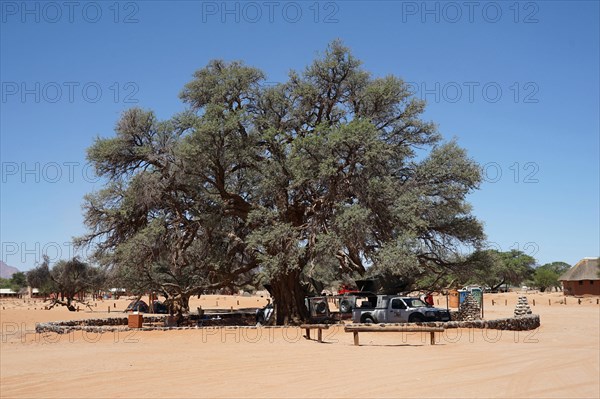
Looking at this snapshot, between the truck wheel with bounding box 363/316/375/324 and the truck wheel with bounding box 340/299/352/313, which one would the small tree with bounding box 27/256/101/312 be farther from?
the truck wheel with bounding box 363/316/375/324

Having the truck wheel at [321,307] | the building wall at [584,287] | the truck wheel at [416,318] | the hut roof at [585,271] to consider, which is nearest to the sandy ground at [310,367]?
the truck wheel at [416,318]

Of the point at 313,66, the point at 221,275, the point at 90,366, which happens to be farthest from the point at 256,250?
the point at 90,366

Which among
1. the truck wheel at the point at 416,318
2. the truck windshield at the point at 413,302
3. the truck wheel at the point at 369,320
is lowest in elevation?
the truck wheel at the point at 369,320

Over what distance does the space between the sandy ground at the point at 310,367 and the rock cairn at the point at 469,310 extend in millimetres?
4794

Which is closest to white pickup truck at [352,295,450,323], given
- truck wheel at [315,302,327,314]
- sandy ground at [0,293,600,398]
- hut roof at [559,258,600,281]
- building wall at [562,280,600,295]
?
sandy ground at [0,293,600,398]

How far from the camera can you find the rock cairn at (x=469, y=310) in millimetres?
30520

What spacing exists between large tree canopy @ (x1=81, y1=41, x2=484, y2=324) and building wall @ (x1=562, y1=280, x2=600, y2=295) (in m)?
56.2

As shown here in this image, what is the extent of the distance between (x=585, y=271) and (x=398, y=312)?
206 feet

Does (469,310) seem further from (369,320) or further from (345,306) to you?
(345,306)

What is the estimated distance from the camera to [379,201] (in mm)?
28797

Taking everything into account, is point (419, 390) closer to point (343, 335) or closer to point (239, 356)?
point (239, 356)

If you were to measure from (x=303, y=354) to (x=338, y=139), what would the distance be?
467 inches

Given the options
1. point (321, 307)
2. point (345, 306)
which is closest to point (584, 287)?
point (345, 306)

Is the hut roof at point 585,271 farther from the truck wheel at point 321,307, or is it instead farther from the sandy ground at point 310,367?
the sandy ground at point 310,367
